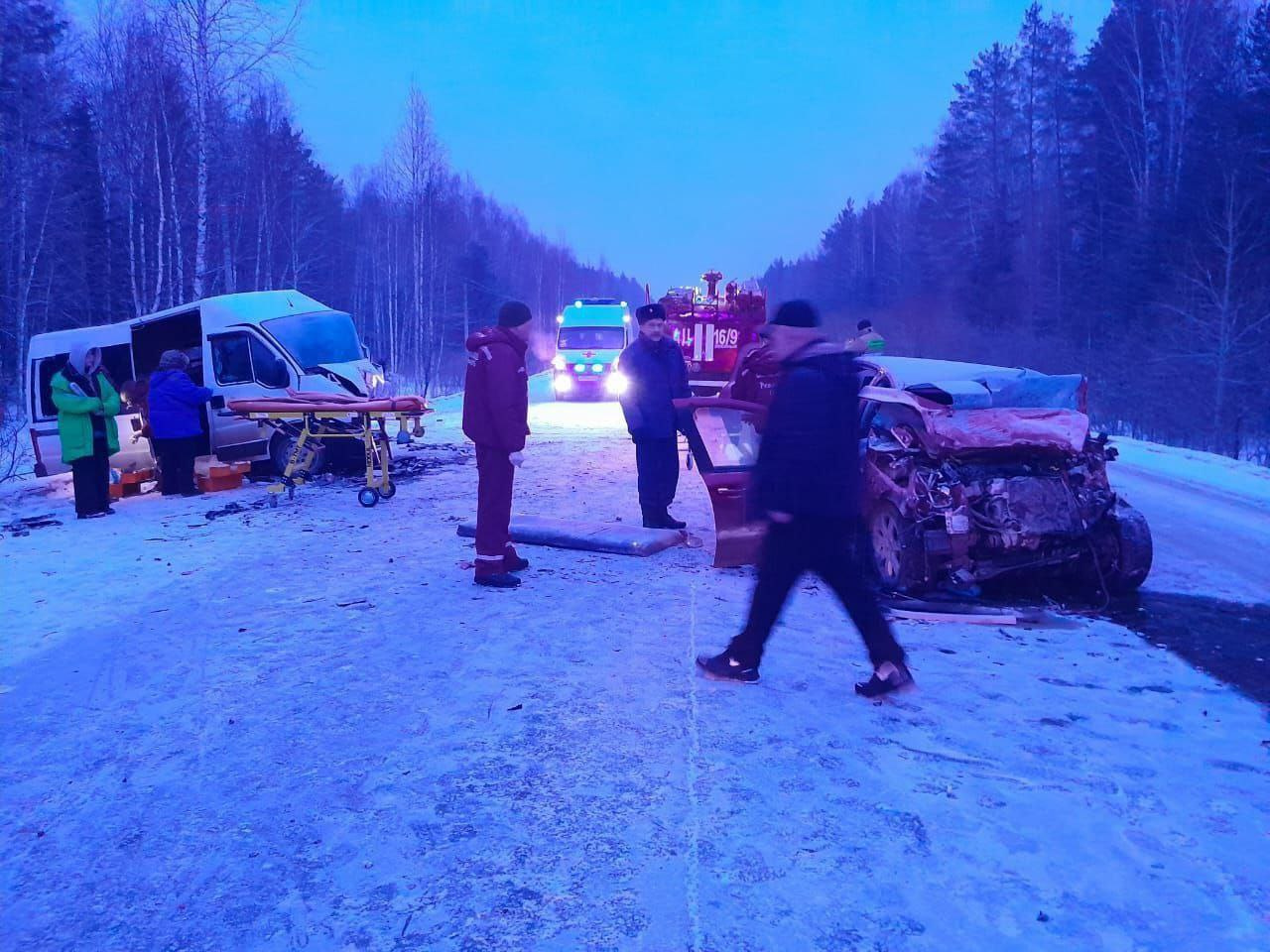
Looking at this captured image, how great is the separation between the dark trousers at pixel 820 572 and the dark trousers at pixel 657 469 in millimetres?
3749

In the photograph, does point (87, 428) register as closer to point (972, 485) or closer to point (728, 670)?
point (728, 670)

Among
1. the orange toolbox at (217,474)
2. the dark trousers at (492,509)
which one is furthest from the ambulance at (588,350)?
the dark trousers at (492,509)

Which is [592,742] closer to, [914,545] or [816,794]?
[816,794]

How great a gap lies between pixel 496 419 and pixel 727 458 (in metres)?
2.00

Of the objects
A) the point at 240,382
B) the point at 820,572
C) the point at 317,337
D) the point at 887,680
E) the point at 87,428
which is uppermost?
the point at 317,337

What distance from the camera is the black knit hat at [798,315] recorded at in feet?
15.3

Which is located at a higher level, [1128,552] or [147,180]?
[147,180]

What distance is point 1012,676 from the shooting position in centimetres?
504

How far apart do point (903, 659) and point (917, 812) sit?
126 centimetres

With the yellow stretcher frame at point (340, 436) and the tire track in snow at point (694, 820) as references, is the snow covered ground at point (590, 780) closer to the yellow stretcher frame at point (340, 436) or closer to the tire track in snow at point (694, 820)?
the tire track in snow at point (694, 820)

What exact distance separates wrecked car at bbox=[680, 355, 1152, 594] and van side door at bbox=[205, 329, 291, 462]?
27.2 ft

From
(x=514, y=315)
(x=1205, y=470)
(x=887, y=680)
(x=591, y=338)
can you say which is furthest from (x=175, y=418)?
(x=591, y=338)

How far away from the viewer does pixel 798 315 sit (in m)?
4.68

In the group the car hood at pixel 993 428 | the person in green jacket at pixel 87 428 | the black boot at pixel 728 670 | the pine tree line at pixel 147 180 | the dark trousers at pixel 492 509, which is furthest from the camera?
the pine tree line at pixel 147 180
